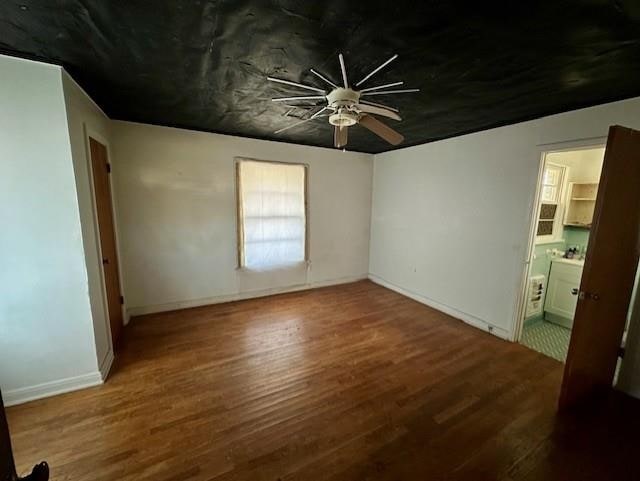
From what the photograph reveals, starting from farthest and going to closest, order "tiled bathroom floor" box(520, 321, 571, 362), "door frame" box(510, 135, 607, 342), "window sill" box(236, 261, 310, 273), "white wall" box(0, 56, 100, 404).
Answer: "window sill" box(236, 261, 310, 273)
"tiled bathroom floor" box(520, 321, 571, 362)
"door frame" box(510, 135, 607, 342)
"white wall" box(0, 56, 100, 404)

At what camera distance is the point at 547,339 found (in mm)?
3148

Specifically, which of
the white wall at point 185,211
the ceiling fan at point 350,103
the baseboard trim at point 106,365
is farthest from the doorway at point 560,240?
the baseboard trim at point 106,365

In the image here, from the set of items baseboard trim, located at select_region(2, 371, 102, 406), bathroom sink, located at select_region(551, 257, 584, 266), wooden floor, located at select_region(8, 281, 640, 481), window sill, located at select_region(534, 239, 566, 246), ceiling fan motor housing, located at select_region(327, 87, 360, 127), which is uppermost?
ceiling fan motor housing, located at select_region(327, 87, 360, 127)

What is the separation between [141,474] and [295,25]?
258 cm

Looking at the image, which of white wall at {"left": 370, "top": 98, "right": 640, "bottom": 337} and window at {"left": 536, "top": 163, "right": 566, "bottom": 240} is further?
window at {"left": 536, "top": 163, "right": 566, "bottom": 240}

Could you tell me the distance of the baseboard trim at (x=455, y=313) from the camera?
3106 millimetres

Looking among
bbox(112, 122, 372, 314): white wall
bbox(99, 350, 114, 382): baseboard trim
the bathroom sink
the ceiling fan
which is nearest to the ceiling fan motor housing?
the ceiling fan

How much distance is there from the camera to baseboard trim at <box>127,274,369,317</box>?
3.53 metres

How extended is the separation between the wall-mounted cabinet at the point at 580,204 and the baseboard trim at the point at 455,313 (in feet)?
6.23

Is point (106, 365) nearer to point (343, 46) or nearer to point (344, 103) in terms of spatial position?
point (344, 103)

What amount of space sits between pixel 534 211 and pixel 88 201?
4.13 metres

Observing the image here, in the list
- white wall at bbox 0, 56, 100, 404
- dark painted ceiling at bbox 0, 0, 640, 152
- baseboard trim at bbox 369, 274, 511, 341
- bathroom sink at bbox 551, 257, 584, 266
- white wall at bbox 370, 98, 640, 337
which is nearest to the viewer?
dark painted ceiling at bbox 0, 0, 640, 152

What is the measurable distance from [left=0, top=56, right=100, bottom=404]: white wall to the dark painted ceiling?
350 millimetres

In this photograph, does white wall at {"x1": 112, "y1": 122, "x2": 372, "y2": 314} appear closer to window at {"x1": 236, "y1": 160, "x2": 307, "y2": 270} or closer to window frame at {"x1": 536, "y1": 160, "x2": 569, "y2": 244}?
window at {"x1": 236, "y1": 160, "x2": 307, "y2": 270}
